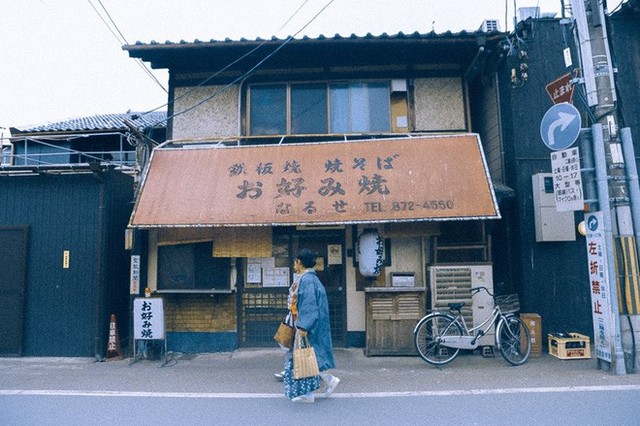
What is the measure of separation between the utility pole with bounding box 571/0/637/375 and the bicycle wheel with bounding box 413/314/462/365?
10.4 ft

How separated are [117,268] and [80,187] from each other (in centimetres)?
203

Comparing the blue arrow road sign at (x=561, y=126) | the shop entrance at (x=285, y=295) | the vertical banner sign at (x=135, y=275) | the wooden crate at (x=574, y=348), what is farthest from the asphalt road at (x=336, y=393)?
the blue arrow road sign at (x=561, y=126)

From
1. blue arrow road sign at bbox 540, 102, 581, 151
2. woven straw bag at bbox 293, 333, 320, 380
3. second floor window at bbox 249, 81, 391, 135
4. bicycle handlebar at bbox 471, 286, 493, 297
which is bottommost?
woven straw bag at bbox 293, 333, 320, 380

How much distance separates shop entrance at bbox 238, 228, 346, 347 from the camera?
9055mm

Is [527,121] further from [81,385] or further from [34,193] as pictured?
[34,193]

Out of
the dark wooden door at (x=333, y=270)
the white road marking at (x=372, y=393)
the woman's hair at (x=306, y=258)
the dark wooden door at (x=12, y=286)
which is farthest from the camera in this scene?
the dark wooden door at (x=333, y=270)

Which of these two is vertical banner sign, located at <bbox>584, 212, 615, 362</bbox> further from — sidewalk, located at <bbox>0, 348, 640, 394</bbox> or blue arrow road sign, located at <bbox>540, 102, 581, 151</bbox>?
blue arrow road sign, located at <bbox>540, 102, 581, 151</bbox>

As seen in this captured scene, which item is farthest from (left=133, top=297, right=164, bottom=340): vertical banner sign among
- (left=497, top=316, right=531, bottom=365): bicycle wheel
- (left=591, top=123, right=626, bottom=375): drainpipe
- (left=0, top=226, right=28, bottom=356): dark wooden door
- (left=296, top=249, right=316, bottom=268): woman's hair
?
(left=591, top=123, right=626, bottom=375): drainpipe

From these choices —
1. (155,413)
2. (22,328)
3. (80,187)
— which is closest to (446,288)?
(155,413)

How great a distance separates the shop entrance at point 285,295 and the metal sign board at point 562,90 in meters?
5.03

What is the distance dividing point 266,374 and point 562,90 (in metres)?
7.48

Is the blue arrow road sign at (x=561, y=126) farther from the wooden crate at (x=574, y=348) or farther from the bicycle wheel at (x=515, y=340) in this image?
the wooden crate at (x=574, y=348)

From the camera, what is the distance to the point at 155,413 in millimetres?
5336

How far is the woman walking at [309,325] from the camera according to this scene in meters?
5.53
